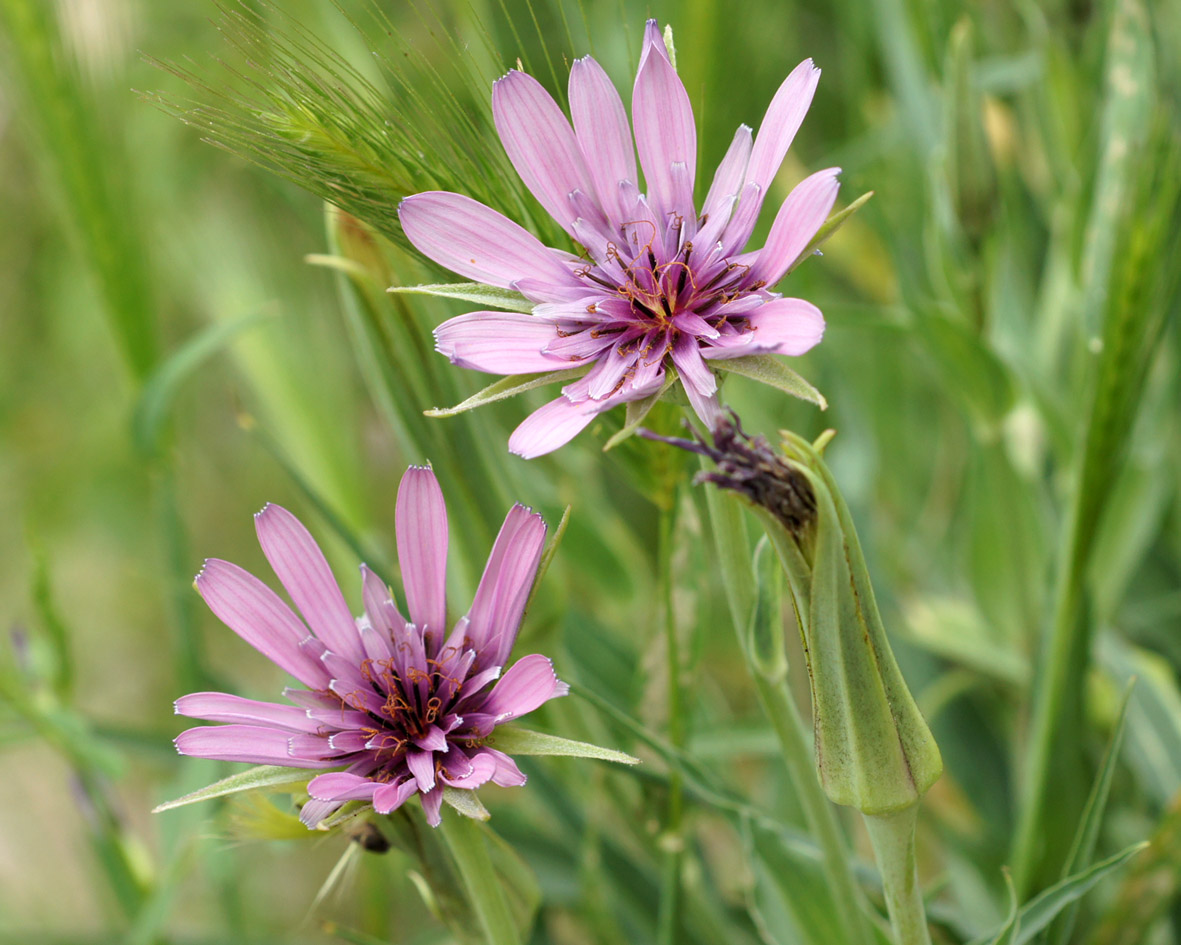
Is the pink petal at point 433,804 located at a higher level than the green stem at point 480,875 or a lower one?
higher

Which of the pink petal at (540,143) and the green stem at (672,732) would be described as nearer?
the pink petal at (540,143)

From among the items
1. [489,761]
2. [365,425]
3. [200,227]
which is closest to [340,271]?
[489,761]

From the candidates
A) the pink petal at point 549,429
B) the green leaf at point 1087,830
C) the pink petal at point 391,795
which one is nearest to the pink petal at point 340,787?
the pink petal at point 391,795

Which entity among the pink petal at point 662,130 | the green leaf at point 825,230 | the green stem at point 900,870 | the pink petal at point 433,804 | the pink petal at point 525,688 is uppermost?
the pink petal at point 662,130

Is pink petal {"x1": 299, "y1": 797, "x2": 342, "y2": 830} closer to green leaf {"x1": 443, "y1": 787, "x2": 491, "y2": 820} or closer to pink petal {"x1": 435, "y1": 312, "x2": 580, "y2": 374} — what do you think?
green leaf {"x1": 443, "y1": 787, "x2": 491, "y2": 820}

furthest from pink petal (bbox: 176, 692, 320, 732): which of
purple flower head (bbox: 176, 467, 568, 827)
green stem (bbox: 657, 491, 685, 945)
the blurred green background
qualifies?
green stem (bbox: 657, 491, 685, 945)

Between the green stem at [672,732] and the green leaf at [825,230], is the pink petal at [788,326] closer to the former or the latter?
the green leaf at [825,230]
